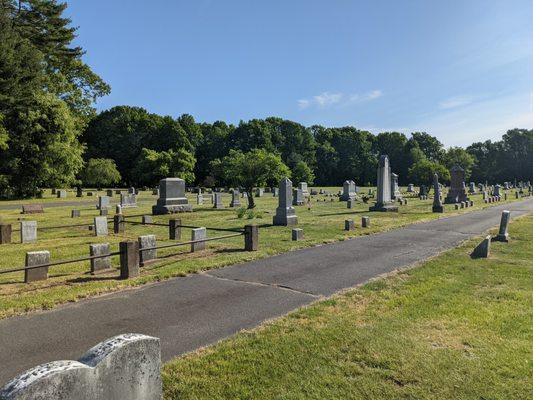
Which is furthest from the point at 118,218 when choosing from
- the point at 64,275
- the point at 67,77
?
the point at 67,77

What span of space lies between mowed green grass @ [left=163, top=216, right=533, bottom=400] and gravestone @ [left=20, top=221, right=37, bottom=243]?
39.4 ft

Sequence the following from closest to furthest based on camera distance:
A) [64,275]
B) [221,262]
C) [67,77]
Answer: [64,275] < [221,262] < [67,77]

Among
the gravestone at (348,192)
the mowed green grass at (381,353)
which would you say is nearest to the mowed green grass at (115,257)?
the mowed green grass at (381,353)

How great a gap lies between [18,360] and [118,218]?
12.7 m

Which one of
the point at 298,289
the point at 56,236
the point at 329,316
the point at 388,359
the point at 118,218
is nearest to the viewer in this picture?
the point at 388,359

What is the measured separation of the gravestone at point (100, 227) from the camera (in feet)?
51.9

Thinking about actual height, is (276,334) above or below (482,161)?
below

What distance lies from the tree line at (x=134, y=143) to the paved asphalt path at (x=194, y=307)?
17.5 meters

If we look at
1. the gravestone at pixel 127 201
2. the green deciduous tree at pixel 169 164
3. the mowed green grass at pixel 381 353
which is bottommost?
the mowed green grass at pixel 381 353

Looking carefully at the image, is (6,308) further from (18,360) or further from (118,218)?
(118,218)

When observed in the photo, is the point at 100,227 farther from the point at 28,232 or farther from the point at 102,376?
the point at 102,376

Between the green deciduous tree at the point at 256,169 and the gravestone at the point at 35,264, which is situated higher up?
the green deciduous tree at the point at 256,169

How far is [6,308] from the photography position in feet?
22.0

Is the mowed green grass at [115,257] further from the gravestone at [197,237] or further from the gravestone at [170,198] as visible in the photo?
the gravestone at [170,198]
